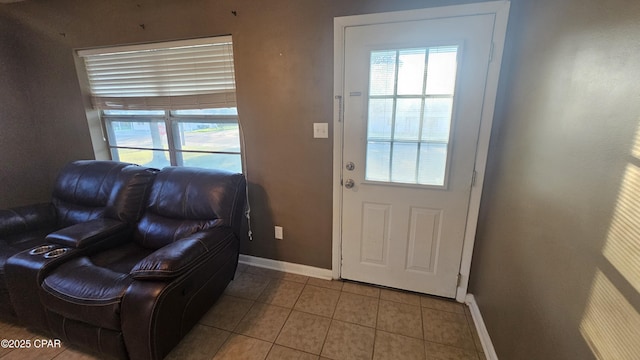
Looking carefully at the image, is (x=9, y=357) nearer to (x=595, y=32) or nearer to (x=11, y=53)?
(x=11, y=53)

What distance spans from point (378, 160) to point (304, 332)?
A: 125 centimetres

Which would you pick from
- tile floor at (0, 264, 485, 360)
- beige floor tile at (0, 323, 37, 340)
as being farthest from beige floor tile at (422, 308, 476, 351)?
beige floor tile at (0, 323, 37, 340)

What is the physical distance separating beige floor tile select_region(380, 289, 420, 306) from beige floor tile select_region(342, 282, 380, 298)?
5 cm

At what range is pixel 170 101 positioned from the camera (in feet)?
7.48

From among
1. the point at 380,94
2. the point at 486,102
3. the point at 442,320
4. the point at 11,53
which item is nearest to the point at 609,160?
the point at 486,102

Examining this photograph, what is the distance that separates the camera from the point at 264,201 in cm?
221

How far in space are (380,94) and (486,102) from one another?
64cm

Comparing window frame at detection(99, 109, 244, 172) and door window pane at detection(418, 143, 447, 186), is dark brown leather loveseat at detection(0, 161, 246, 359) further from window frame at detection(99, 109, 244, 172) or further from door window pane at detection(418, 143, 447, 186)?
door window pane at detection(418, 143, 447, 186)

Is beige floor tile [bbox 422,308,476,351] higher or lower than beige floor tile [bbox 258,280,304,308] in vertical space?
lower

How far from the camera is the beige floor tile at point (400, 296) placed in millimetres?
1943

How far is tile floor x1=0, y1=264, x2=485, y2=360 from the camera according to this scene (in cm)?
153

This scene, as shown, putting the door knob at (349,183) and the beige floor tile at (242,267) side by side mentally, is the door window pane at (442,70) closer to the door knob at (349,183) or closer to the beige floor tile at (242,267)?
the door knob at (349,183)

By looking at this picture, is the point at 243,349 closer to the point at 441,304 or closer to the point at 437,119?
the point at 441,304

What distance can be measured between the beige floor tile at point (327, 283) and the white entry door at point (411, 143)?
225 millimetres
